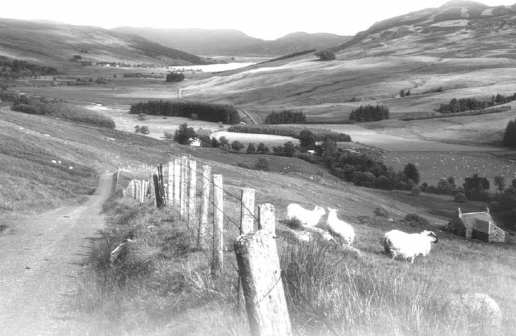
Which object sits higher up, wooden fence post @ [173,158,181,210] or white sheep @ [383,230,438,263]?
wooden fence post @ [173,158,181,210]

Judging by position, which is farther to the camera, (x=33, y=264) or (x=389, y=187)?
(x=389, y=187)

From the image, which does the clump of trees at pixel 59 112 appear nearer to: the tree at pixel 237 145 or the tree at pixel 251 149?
the tree at pixel 237 145

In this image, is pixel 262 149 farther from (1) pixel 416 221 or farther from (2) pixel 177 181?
(2) pixel 177 181

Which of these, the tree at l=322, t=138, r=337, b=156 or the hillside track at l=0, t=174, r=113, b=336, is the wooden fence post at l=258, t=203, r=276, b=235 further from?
the tree at l=322, t=138, r=337, b=156

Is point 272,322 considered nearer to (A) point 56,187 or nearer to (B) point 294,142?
(A) point 56,187

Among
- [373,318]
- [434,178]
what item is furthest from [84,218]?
[434,178]

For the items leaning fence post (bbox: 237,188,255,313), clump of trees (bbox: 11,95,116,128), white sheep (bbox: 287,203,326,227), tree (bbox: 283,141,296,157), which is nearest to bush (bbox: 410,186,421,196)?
tree (bbox: 283,141,296,157)

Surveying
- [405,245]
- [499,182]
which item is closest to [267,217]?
[405,245]
